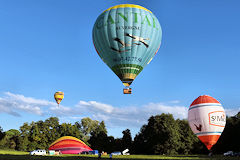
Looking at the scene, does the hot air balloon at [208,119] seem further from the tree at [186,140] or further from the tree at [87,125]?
the tree at [87,125]

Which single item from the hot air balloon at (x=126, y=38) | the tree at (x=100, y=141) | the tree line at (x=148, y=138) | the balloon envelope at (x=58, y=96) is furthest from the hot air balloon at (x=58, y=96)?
the hot air balloon at (x=126, y=38)

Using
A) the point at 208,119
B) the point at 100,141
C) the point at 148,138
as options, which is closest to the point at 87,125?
the point at 100,141

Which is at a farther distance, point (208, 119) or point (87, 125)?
point (87, 125)

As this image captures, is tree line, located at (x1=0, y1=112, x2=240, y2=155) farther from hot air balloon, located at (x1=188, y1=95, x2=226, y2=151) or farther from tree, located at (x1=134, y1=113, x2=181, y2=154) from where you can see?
hot air balloon, located at (x1=188, y1=95, x2=226, y2=151)

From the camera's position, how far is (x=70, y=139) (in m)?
64.8

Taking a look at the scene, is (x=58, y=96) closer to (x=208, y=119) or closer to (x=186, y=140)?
(x=186, y=140)

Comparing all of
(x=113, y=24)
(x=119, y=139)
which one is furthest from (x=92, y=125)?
(x=113, y=24)

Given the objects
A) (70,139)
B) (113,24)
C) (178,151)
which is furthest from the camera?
(178,151)

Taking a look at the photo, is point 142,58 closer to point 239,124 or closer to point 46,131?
point 239,124

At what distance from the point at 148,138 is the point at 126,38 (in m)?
43.1

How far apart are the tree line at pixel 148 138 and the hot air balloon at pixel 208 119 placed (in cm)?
2927

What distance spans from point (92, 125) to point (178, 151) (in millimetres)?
38013

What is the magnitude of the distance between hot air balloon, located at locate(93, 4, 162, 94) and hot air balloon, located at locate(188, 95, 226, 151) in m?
10.7

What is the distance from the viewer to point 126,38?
1288 inches
